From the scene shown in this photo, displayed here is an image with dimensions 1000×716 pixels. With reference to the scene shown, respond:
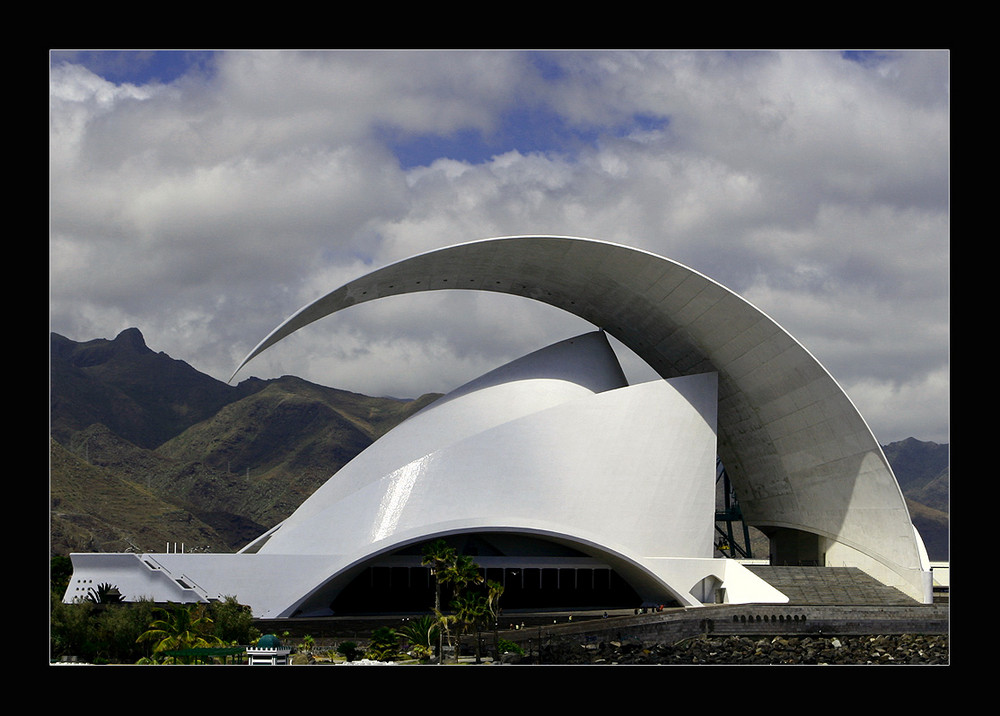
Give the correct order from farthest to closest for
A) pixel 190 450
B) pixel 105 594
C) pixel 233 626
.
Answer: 1. pixel 190 450
2. pixel 105 594
3. pixel 233 626

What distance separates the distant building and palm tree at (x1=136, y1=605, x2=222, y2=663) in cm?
272

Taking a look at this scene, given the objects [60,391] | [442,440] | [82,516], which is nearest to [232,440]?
[60,391]

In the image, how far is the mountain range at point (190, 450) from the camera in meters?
84.9

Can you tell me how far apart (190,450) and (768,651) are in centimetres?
10288

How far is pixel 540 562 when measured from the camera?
3391 cm

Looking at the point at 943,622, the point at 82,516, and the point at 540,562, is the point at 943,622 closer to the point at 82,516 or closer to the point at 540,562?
the point at 540,562

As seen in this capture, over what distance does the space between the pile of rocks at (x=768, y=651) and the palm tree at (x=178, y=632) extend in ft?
25.1

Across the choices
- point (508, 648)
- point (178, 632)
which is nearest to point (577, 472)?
point (508, 648)

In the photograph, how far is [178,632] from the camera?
987 inches

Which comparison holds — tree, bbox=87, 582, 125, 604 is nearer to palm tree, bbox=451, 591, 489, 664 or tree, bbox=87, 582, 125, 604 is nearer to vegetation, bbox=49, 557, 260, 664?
vegetation, bbox=49, 557, 260, 664

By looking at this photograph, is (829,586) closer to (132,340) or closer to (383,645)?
(383,645)

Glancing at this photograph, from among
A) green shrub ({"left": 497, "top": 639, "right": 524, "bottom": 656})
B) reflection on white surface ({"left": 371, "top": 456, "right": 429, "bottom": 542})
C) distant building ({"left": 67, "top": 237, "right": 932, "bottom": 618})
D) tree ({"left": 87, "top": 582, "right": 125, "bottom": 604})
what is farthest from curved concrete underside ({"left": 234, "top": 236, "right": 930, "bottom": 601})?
green shrub ({"left": 497, "top": 639, "right": 524, "bottom": 656})

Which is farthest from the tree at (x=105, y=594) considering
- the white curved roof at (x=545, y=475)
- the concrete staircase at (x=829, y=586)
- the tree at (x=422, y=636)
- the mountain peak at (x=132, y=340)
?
the mountain peak at (x=132, y=340)

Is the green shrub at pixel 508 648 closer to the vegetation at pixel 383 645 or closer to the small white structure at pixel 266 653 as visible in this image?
the vegetation at pixel 383 645
